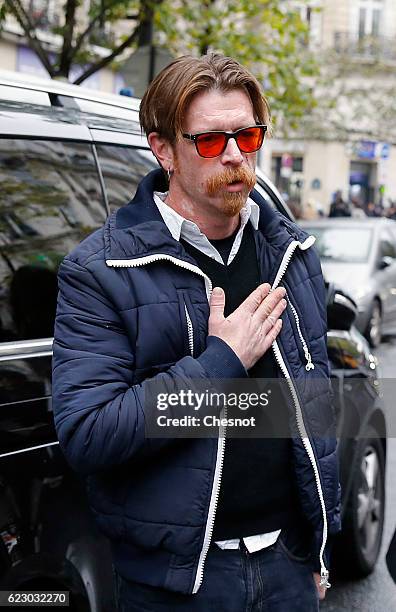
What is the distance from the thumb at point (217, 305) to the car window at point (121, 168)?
1.01 meters

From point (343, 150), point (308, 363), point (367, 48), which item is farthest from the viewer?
point (343, 150)

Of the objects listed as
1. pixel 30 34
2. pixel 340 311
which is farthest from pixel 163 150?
pixel 30 34

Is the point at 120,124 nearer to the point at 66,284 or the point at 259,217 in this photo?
the point at 259,217

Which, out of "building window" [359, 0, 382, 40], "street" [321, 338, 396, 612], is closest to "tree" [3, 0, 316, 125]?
"street" [321, 338, 396, 612]

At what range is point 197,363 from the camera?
1.94m

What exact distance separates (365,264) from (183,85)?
9837mm

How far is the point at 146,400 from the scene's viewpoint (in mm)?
1919

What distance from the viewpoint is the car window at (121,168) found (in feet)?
9.79

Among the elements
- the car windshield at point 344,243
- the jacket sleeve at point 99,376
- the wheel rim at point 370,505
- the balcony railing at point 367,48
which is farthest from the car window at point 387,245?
the balcony railing at point 367,48

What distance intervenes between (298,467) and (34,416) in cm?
73

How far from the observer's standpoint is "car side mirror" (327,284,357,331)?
379 centimetres

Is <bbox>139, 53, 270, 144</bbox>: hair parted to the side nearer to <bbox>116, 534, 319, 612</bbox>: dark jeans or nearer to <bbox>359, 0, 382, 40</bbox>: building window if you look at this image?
<bbox>116, 534, 319, 612</bbox>: dark jeans

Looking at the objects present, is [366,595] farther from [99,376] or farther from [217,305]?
[99,376]

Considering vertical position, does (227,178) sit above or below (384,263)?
above
